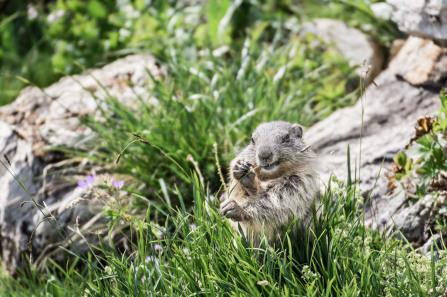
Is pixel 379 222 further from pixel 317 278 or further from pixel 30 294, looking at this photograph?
pixel 30 294

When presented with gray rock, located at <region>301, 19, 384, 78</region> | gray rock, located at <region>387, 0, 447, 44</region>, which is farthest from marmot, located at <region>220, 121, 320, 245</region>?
gray rock, located at <region>301, 19, 384, 78</region>

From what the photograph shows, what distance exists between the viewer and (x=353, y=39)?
742 centimetres

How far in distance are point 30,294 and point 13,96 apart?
12.1ft

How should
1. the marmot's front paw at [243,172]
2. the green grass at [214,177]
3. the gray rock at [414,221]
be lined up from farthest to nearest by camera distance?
the gray rock at [414,221] < the marmot's front paw at [243,172] < the green grass at [214,177]

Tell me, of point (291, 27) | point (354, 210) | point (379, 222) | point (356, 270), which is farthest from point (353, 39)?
point (356, 270)

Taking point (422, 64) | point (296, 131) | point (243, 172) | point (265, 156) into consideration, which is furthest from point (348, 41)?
point (243, 172)

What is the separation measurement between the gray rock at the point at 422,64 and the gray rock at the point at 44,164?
2.54m

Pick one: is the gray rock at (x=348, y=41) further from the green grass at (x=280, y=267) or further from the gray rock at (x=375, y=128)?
the green grass at (x=280, y=267)

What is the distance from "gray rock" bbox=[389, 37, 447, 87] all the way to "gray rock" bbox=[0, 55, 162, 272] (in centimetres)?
254

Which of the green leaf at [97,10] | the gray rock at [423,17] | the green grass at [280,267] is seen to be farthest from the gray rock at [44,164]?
the gray rock at [423,17]

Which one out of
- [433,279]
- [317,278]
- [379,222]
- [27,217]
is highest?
[27,217]

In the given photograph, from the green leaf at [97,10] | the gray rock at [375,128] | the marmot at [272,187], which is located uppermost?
the green leaf at [97,10]

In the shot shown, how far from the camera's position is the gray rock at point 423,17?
16.2 feet

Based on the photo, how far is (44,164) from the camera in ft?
19.2
